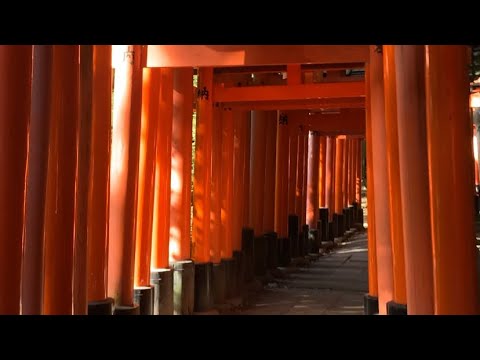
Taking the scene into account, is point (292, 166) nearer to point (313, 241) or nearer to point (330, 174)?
point (313, 241)

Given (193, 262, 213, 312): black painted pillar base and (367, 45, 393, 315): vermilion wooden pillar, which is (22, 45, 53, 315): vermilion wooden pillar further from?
(193, 262, 213, 312): black painted pillar base

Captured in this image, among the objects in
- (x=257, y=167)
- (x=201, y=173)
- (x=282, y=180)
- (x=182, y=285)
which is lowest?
(x=182, y=285)

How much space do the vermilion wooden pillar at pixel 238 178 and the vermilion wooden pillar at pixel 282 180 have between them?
2.04 metres

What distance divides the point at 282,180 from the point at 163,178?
5669 millimetres

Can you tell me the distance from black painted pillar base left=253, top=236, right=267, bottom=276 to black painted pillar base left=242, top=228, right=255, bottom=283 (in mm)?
469

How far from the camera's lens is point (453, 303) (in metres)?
2.88

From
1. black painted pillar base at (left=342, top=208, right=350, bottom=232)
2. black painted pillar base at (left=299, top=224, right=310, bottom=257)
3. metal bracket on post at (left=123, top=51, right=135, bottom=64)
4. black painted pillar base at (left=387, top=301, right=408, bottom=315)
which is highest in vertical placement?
metal bracket on post at (left=123, top=51, right=135, bottom=64)

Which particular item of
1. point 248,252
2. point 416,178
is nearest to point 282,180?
point 248,252

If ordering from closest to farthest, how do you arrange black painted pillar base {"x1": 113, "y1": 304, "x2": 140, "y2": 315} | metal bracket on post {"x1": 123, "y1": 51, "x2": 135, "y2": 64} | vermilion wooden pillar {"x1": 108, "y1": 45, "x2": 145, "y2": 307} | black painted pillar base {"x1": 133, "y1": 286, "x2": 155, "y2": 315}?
1. black painted pillar base {"x1": 113, "y1": 304, "x2": 140, "y2": 315}
2. vermilion wooden pillar {"x1": 108, "y1": 45, "x2": 145, "y2": 307}
3. metal bracket on post {"x1": 123, "y1": 51, "x2": 135, "y2": 64}
4. black painted pillar base {"x1": 133, "y1": 286, "x2": 155, "y2": 315}

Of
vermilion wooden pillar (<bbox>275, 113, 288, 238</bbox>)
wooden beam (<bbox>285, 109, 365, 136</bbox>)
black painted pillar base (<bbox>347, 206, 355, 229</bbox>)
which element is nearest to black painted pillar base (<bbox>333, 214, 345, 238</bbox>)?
black painted pillar base (<bbox>347, 206, 355, 229</bbox>)

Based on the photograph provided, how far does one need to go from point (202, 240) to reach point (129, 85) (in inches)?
131

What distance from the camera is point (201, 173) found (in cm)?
897

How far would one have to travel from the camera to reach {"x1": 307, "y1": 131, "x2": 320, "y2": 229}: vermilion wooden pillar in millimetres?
16484
